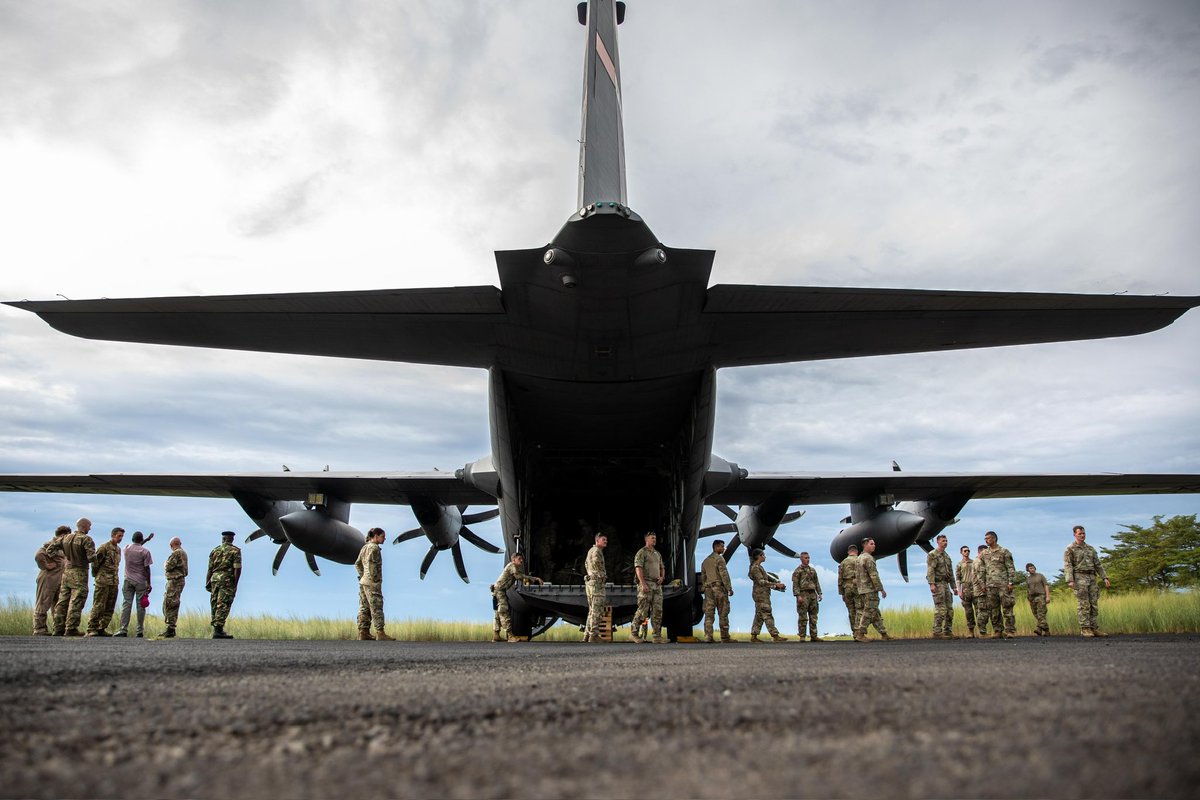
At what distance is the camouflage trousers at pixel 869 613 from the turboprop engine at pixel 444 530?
21.1ft

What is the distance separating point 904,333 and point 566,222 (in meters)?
3.23

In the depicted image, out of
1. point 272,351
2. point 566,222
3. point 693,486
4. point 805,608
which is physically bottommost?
point 805,608

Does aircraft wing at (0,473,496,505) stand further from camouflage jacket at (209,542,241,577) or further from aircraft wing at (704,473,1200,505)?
aircraft wing at (704,473,1200,505)

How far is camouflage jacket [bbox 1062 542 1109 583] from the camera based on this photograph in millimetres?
10797

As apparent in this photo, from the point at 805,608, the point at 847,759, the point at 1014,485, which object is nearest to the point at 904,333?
the point at 847,759

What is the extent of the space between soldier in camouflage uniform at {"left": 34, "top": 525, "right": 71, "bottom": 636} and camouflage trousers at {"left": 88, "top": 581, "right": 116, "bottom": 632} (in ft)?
2.47

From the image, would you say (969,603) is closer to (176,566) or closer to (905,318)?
(905,318)

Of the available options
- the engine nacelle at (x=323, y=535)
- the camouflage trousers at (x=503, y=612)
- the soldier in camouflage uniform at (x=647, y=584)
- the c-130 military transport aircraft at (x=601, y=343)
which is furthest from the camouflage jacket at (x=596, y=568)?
the engine nacelle at (x=323, y=535)

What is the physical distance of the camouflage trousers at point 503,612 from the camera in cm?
1050

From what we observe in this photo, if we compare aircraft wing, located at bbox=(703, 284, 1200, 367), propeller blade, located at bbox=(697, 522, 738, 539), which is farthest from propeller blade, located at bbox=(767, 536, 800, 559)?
aircraft wing, located at bbox=(703, 284, 1200, 367)

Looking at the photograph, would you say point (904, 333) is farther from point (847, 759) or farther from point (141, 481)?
point (141, 481)

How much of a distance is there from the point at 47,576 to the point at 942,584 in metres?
14.5

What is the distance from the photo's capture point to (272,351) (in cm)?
654

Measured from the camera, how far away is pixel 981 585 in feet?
39.1
